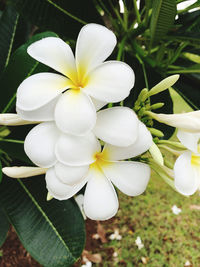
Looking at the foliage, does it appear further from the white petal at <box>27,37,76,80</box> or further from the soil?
the soil

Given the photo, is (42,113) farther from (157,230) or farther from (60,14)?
(157,230)

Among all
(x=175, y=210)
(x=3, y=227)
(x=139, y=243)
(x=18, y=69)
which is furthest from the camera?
(x=175, y=210)

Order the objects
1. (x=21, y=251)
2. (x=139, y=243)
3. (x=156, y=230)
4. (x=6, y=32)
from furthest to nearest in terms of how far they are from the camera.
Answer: (x=156, y=230) → (x=139, y=243) → (x=21, y=251) → (x=6, y=32)

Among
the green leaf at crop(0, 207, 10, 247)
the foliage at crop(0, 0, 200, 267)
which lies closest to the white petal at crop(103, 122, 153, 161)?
the foliage at crop(0, 0, 200, 267)

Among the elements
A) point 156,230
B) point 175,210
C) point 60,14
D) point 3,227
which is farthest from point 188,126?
point 175,210

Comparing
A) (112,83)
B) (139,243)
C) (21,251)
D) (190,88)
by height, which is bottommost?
(139,243)

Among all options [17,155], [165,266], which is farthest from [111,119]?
[165,266]
